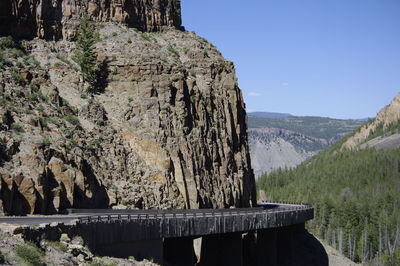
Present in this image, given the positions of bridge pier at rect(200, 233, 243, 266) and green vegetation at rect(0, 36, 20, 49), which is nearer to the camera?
green vegetation at rect(0, 36, 20, 49)

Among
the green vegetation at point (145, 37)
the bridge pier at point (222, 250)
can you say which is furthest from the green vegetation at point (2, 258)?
the green vegetation at point (145, 37)

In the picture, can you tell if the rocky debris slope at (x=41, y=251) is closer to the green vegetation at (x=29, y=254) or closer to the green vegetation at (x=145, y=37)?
the green vegetation at (x=29, y=254)

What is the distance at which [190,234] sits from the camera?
1924 inches

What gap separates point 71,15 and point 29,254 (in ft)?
136

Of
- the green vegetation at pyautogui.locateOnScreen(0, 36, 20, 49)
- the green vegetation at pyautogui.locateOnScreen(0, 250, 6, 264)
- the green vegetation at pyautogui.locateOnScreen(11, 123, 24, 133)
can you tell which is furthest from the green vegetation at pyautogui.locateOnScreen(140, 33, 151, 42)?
the green vegetation at pyautogui.locateOnScreen(0, 250, 6, 264)

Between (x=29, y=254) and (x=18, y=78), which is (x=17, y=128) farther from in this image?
(x=29, y=254)

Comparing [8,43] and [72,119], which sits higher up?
[8,43]

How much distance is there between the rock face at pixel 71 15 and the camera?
191 feet

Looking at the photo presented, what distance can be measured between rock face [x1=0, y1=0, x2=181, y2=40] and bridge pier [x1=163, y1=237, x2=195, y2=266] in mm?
22546

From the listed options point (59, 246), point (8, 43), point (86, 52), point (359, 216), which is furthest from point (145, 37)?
point (359, 216)

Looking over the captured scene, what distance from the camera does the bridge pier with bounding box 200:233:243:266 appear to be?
5631 centimetres

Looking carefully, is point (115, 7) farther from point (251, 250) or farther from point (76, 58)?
point (251, 250)

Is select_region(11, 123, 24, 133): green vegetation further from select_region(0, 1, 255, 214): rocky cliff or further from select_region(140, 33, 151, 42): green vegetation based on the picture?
select_region(140, 33, 151, 42): green vegetation

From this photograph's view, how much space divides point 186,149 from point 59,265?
33.8m
